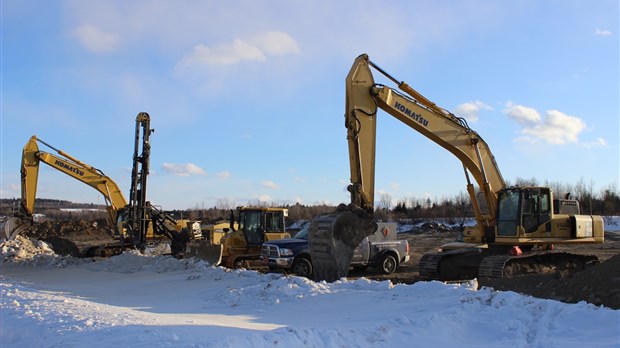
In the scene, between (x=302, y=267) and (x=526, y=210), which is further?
(x=302, y=267)

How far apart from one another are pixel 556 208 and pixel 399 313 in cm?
895

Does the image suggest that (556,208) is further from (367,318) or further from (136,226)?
(136,226)

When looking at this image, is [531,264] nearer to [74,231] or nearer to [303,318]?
[303,318]

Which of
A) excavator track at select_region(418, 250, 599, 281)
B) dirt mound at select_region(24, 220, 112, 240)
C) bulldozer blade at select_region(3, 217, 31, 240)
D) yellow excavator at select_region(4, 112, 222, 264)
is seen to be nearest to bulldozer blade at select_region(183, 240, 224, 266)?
yellow excavator at select_region(4, 112, 222, 264)

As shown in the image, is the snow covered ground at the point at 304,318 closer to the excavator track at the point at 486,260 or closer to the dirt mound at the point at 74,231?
the excavator track at the point at 486,260

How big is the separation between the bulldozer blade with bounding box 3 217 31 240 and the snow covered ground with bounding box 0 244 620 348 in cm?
1155

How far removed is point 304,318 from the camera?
8.48 m

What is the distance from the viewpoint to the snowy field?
6527 millimetres

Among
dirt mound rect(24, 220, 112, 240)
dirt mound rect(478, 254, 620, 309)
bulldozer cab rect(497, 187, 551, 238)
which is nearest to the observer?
dirt mound rect(478, 254, 620, 309)

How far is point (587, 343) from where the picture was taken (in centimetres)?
665

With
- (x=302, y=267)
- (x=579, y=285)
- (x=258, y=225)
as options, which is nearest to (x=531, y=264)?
(x=579, y=285)

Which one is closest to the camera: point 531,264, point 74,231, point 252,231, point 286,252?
point 531,264

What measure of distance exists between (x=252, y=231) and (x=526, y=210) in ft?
31.1

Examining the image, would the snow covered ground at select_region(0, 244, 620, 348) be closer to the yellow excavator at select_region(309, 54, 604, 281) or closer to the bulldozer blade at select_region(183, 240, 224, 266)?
the yellow excavator at select_region(309, 54, 604, 281)
